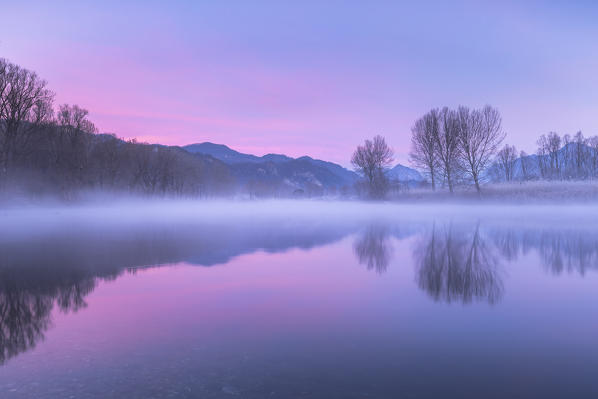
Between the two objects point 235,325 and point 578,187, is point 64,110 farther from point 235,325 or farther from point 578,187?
point 578,187

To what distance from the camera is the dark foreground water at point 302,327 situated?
381 cm

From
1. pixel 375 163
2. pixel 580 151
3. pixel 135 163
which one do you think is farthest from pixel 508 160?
pixel 135 163

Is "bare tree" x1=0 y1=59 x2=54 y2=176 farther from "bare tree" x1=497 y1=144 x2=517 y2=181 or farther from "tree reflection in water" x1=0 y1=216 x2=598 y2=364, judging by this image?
"bare tree" x1=497 y1=144 x2=517 y2=181

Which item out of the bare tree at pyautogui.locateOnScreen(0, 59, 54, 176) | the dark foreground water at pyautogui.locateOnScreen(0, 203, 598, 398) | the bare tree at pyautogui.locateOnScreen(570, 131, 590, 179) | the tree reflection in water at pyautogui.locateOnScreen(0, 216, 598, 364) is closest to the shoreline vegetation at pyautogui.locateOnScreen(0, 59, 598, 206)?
the bare tree at pyautogui.locateOnScreen(0, 59, 54, 176)

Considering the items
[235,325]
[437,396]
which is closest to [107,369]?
[235,325]

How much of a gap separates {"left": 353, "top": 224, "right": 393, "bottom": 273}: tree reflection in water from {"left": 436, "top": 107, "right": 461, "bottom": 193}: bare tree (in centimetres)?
3483

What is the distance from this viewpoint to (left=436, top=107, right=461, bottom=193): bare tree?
47438 mm

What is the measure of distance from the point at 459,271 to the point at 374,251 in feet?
14.6

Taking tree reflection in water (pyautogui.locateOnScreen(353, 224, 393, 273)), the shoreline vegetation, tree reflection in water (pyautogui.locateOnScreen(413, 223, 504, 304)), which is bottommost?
tree reflection in water (pyautogui.locateOnScreen(353, 224, 393, 273))

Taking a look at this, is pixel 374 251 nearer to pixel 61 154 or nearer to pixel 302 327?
pixel 302 327

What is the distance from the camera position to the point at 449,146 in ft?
160

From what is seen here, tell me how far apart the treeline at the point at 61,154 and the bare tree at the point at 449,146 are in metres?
52.7

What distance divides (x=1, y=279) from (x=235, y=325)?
23.2 ft

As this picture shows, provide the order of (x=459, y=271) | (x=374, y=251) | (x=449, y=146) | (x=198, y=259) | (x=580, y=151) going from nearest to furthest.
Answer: (x=459, y=271), (x=198, y=259), (x=374, y=251), (x=449, y=146), (x=580, y=151)
